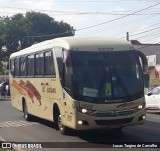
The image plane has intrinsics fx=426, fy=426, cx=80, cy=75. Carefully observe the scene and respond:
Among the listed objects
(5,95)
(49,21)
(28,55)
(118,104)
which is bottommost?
(5,95)

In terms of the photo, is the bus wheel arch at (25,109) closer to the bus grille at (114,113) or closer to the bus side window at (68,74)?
the bus side window at (68,74)

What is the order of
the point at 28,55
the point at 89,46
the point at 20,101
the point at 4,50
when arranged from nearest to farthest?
the point at 89,46 < the point at 28,55 < the point at 20,101 < the point at 4,50

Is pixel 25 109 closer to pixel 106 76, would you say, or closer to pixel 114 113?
pixel 106 76

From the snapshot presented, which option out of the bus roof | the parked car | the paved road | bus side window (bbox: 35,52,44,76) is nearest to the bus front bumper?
the paved road

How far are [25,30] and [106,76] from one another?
201 ft

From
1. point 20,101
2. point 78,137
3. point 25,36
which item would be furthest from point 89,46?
point 25,36

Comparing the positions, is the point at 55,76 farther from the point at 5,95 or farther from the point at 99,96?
the point at 5,95

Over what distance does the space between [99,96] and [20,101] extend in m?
8.69

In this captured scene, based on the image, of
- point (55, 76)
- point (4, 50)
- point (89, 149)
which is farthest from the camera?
point (4, 50)

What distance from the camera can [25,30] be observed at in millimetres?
71812

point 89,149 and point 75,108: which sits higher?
point 75,108

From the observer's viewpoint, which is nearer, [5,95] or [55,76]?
[55,76]

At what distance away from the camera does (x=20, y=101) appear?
19500mm

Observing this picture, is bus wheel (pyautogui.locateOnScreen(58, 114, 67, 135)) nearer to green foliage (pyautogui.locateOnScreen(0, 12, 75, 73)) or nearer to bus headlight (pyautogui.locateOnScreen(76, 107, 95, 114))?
bus headlight (pyautogui.locateOnScreen(76, 107, 95, 114))
